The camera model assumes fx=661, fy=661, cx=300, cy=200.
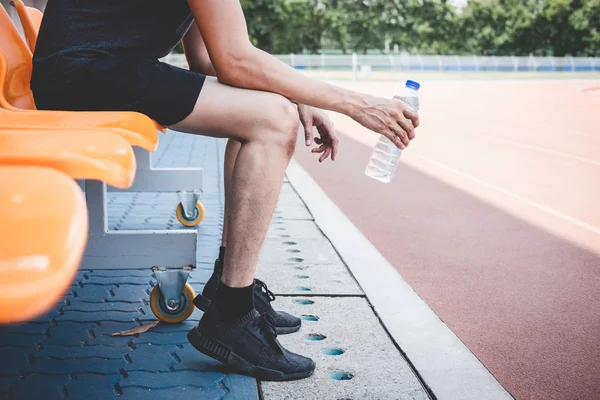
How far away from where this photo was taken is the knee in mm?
2270

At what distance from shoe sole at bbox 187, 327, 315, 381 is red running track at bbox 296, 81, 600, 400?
80 centimetres

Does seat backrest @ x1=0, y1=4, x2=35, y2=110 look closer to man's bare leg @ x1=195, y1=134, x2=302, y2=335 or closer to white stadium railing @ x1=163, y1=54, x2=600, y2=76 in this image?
man's bare leg @ x1=195, y1=134, x2=302, y2=335

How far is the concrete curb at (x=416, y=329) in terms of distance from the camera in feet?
7.61

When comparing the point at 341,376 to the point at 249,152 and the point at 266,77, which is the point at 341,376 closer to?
the point at 249,152

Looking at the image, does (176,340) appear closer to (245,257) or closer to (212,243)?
(245,257)

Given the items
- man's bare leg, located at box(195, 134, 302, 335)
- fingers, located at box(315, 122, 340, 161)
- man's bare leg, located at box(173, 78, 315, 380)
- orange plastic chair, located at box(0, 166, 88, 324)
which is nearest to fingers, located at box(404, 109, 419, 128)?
man's bare leg, located at box(173, 78, 315, 380)

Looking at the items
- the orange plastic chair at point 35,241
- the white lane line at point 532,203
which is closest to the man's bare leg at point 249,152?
the orange plastic chair at point 35,241

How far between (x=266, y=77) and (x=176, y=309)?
3.53ft

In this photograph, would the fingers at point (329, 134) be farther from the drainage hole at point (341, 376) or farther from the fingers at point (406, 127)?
the drainage hole at point (341, 376)

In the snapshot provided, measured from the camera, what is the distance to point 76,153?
147cm

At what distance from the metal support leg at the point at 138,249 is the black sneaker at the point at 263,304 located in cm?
17

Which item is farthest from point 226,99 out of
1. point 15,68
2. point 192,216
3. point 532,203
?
point 532,203

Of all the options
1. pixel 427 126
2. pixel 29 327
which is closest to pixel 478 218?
pixel 29 327

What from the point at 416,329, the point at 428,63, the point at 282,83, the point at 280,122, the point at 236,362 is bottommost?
the point at 428,63
